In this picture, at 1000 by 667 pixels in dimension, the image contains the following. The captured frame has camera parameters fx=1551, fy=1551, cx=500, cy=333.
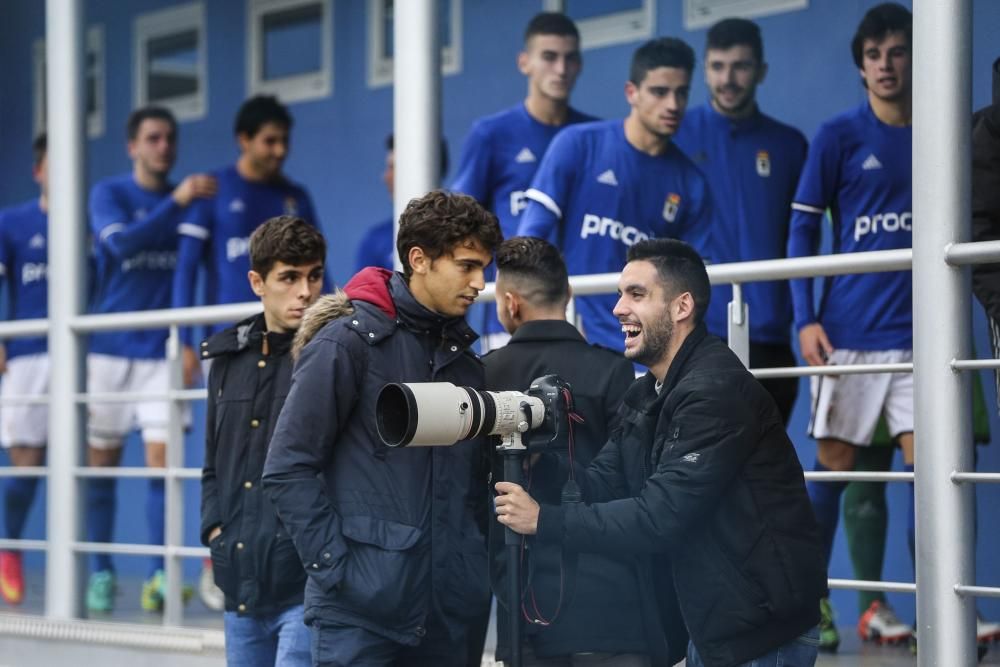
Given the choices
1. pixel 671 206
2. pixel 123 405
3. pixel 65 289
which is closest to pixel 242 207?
pixel 123 405

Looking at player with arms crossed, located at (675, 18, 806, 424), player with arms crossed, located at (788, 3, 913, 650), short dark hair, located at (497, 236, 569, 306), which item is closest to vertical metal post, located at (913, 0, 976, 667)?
short dark hair, located at (497, 236, 569, 306)

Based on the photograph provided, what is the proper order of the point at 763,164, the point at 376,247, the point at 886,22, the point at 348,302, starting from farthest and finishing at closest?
1. the point at 376,247
2. the point at 763,164
3. the point at 886,22
4. the point at 348,302

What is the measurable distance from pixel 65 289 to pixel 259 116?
148 centimetres

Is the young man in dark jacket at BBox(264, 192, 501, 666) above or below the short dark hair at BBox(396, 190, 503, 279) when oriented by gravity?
below

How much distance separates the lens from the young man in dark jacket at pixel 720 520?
2826mm

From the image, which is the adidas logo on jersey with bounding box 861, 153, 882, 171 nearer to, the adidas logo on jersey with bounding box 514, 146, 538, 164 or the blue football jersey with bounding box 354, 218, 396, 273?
the adidas logo on jersey with bounding box 514, 146, 538, 164

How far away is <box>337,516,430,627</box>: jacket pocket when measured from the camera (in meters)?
2.97

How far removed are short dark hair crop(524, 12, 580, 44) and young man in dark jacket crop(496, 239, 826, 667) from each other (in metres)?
3.10

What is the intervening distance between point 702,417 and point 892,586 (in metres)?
1.09

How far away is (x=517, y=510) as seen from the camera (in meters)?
2.83

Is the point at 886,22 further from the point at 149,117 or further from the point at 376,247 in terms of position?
the point at 149,117

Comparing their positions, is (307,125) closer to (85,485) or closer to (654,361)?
(85,485)

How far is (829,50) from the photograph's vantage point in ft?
20.1

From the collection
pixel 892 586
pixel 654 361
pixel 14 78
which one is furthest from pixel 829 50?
pixel 14 78
